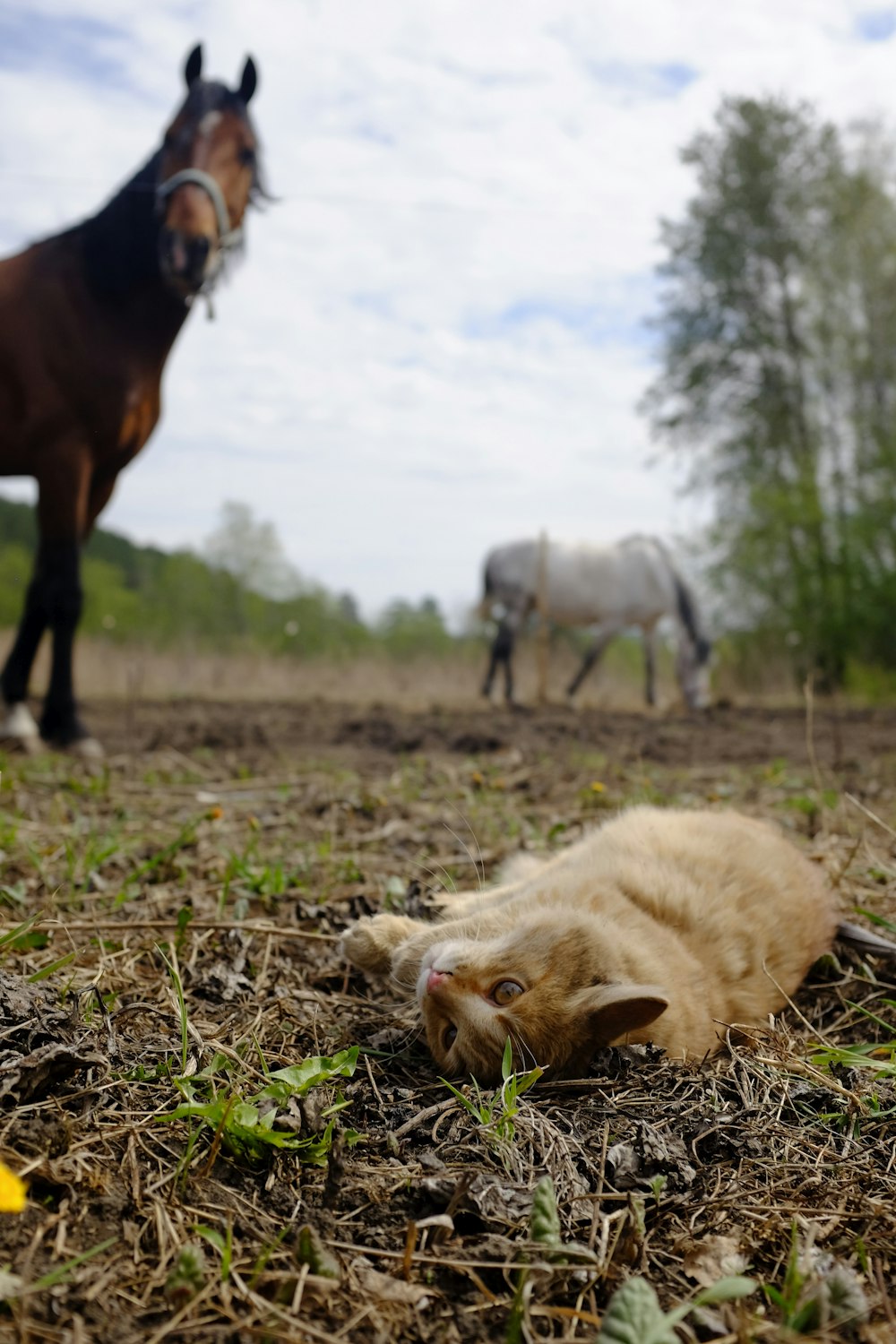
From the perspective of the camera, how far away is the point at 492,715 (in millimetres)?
10672

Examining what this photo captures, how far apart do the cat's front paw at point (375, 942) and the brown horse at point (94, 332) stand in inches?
165

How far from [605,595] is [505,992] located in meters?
15.8

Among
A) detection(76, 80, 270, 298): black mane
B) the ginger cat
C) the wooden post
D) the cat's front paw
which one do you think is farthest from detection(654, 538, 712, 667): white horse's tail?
the cat's front paw

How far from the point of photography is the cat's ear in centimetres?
200

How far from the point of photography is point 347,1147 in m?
1.74

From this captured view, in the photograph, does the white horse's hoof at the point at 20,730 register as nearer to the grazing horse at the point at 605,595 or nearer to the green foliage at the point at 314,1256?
the green foliage at the point at 314,1256

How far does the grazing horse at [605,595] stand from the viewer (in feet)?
56.3

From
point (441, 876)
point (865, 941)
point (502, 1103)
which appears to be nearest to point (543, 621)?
point (441, 876)

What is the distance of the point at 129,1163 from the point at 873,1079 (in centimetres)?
156

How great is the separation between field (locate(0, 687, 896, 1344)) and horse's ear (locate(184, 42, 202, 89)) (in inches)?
215

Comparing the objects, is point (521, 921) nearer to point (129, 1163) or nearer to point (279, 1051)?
point (279, 1051)

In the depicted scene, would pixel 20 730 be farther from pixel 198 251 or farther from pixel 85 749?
pixel 198 251

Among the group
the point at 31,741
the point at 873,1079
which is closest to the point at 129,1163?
the point at 873,1079

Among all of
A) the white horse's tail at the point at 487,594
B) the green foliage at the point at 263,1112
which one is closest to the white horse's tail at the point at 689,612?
the white horse's tail at the point at 487,594
